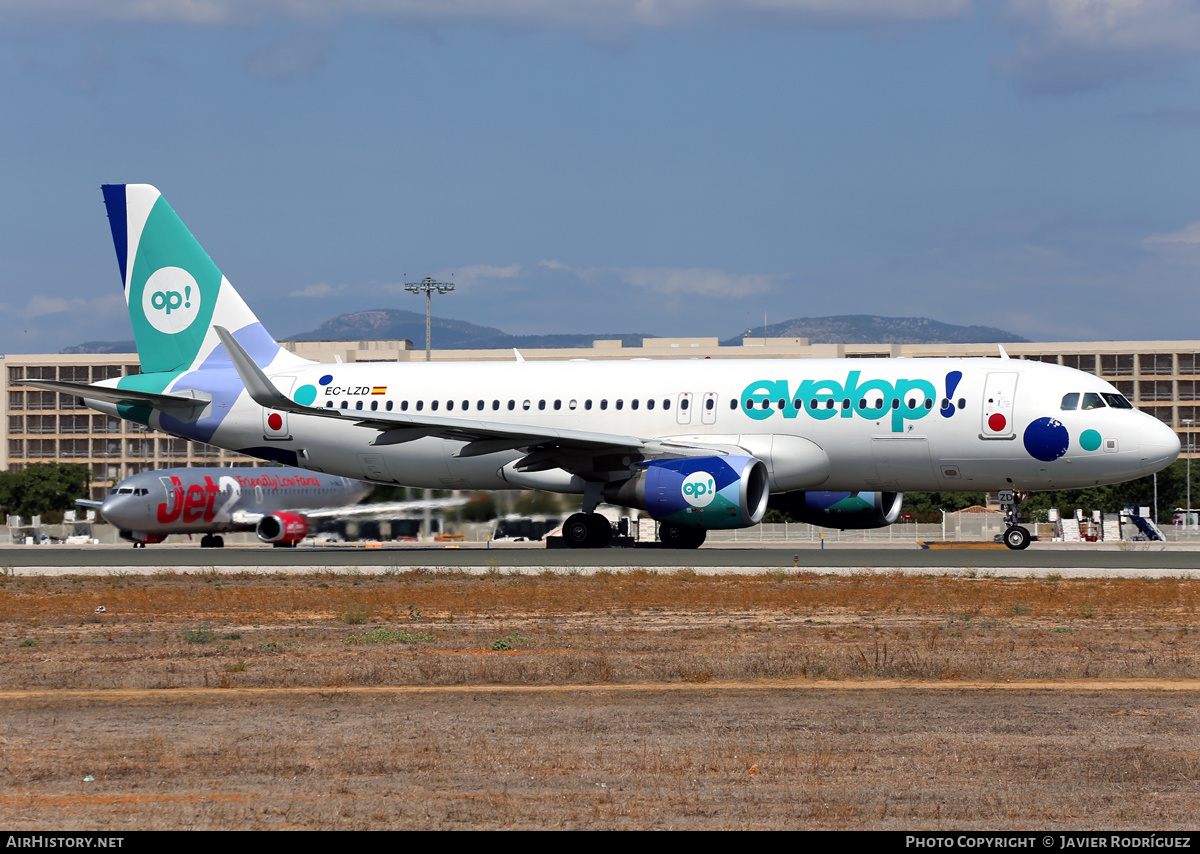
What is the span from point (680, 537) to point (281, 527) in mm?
15998

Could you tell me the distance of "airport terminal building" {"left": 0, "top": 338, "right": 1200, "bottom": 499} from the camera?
119812mm

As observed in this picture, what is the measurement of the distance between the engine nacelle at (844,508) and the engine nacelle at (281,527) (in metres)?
16.2

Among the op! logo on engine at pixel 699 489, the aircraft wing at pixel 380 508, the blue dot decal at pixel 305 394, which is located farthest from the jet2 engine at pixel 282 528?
the op! logo on engine at pixel 699 489

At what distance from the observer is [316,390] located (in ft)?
111

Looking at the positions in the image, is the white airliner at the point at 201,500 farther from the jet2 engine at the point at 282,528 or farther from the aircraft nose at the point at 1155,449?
the aircraft nose at the point at 1155,449

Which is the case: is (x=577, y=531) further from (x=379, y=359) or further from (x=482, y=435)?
(x=379, y=359)

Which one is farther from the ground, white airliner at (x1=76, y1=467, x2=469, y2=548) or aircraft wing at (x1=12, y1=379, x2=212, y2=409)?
aircraft wing at (x1=12, y1=379, x2=212, y2=409)

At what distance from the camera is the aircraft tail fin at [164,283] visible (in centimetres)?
3459

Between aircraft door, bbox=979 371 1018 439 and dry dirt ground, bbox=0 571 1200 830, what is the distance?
9036mm

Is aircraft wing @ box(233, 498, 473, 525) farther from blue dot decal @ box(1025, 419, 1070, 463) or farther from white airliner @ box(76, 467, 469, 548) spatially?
blue dot decal @ box(1025, 419, 1070, 463)

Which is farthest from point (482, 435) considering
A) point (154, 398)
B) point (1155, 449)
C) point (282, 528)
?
point (282, 528)

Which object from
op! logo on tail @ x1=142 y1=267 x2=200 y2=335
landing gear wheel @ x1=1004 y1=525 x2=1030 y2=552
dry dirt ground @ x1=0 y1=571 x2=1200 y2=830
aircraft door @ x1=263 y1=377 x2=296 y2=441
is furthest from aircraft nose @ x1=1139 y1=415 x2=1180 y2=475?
op! logo on tail @ x1=142 y1=267 x2=200 y2=335

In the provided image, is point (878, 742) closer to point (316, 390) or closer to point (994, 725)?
point (994, 725)

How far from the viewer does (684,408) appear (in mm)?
30188
